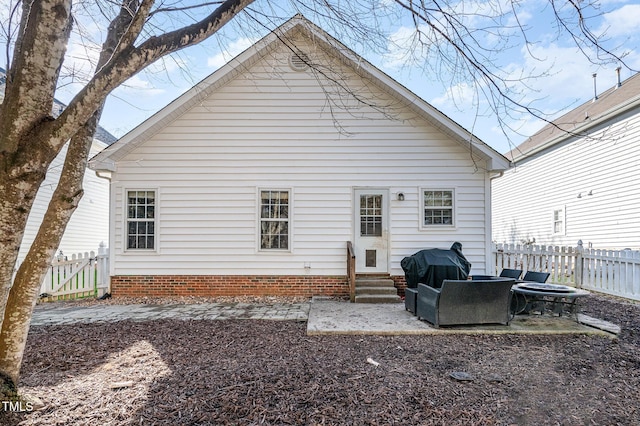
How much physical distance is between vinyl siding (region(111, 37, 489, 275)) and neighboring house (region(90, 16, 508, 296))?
0.08 feet

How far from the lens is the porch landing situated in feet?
17.1

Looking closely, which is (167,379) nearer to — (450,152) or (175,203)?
(175,203)

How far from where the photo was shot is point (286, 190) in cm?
845

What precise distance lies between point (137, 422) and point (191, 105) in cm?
715

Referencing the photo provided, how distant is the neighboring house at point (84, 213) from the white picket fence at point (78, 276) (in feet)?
14.5

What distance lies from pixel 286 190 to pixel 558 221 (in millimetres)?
11751

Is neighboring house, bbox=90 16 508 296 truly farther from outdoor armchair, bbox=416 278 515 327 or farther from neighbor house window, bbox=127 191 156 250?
outdoor armchair, bbox=416 278 515 327

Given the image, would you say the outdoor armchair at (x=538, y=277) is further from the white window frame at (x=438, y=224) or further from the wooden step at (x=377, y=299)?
the wooden step at (x=377, y=299)

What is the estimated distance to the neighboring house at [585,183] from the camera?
426 inches

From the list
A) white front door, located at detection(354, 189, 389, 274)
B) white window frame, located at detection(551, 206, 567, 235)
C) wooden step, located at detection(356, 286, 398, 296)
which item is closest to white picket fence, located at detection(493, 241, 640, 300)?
white front door, located at detection(354, 189, 389, 274)

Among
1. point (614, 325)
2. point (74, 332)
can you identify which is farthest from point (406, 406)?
point (74, 332)

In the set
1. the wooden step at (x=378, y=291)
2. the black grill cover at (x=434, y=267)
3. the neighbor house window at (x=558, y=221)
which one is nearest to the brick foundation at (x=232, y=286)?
the wooden step at (x=378, y=291)

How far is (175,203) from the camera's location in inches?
331

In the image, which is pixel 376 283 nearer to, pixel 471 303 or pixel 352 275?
pixel 352 275
